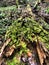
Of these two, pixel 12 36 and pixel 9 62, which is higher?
pixel 12 36

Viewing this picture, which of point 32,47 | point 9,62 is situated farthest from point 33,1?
point 9,62

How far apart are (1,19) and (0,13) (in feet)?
0.99

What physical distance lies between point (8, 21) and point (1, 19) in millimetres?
212

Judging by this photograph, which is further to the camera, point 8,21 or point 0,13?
point 0,13

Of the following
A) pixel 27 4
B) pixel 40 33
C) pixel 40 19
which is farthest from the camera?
pixel 27 4

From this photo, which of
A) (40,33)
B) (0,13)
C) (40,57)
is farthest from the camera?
(0,13)

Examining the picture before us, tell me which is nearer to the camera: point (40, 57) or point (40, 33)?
point (40, 57)

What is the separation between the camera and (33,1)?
15.6ft

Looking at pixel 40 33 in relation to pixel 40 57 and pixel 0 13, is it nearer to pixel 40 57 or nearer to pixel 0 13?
pixel 40 57

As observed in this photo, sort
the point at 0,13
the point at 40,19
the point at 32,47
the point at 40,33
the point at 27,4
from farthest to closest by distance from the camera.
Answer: the point at 27,4 → the point at 0,13 → the point at 40,19 → the point at 40,33 → the point at 32,47

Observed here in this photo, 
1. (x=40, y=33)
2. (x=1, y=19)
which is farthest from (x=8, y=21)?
(x=40, y=33)

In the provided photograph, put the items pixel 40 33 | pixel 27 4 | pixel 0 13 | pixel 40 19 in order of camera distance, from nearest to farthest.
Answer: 1. pixel 40 33
2. pixel 40 19
3. pixel 0 13
4. pixel 27 4

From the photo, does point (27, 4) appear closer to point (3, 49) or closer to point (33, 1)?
point (33, 1)

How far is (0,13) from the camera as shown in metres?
4.11
